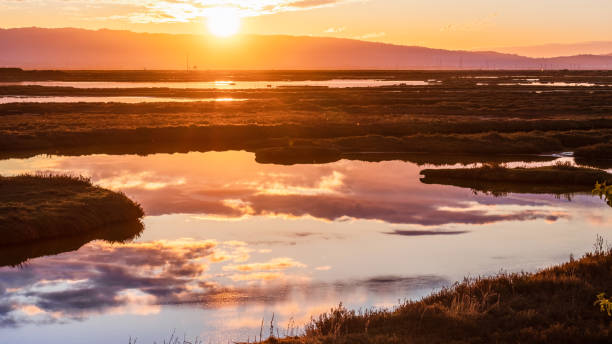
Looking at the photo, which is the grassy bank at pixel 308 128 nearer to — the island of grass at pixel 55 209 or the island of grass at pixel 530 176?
the island of grass at pixel 530 176

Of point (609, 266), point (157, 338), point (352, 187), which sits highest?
point (352, 187)

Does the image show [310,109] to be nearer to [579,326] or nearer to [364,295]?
[364,295]

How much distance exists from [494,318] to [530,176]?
25.4 meters

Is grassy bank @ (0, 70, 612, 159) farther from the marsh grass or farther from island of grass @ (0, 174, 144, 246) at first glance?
island of grass @ (0, 174, 144, 246)

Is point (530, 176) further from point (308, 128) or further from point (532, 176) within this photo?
point (308, 128)

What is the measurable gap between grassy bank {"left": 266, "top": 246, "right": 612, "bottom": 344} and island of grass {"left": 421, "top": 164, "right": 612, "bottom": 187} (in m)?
21.3

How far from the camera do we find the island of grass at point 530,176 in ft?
117

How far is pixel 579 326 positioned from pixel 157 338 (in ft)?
30.0

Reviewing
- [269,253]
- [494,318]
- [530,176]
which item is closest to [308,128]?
[530,176]

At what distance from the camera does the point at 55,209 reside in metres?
25.2

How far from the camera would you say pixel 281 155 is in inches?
1795

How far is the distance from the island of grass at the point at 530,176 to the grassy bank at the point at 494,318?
21254 mm

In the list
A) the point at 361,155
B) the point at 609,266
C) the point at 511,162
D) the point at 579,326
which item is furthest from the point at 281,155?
the point at 579,326

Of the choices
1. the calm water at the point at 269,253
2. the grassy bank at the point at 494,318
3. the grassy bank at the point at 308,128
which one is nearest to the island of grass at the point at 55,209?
the calm water at the point at 269,253
